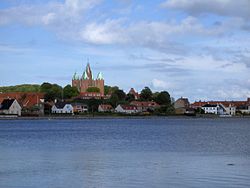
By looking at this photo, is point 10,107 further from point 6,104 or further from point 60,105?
point 60,105

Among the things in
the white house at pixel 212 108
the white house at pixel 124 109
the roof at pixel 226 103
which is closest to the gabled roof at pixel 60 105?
the white house at pixel 124 109

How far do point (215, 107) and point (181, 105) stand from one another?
10.3 metres

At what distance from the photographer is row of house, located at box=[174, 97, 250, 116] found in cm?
15050

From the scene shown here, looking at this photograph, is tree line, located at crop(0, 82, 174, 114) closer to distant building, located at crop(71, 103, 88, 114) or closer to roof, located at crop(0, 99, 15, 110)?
distant building, located at crop(71, 103, 88, 114)

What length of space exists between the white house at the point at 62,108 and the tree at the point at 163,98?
1231 inches

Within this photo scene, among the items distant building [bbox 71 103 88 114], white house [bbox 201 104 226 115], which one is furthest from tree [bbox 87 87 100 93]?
white house [bbox 201 104 226 115]

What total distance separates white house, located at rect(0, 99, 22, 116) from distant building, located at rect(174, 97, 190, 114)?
45503 millimetres

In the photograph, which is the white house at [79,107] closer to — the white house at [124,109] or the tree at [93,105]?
the tree at [93,105]

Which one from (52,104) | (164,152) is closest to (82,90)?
(52,104)

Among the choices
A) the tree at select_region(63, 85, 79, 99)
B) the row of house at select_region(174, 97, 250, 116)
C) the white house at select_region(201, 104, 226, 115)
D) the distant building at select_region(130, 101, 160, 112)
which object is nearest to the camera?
the distant building at select_region(130, 101, 160, 112)

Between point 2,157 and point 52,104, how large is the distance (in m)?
107

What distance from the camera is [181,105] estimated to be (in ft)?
511

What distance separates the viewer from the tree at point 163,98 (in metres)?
152

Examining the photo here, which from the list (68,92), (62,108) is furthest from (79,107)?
(68,92)
